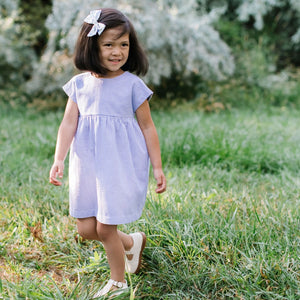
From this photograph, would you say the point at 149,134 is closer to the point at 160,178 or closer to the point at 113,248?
the point at 160,178

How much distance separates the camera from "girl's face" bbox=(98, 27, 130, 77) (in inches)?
67.7

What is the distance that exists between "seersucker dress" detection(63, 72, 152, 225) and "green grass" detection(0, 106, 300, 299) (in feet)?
1.21

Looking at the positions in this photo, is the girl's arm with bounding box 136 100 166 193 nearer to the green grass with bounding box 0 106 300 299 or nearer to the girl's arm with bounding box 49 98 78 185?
the girl's arm with bounding box 49 98 78 185

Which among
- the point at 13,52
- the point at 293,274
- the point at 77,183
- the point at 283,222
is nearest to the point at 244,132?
the point at 283,222

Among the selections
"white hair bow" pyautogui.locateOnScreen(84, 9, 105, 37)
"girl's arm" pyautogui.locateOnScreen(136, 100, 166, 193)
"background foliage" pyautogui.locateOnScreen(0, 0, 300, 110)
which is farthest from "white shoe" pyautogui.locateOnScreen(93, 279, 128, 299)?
"background foliage" pyautogui.locateOnScreen(0, 0, 300, 110)

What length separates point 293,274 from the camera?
1832mm

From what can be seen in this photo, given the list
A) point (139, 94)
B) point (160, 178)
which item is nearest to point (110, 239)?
point (160, 178)

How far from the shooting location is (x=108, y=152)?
173cm

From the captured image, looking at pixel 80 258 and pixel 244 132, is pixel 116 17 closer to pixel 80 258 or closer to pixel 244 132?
pixel 80 258

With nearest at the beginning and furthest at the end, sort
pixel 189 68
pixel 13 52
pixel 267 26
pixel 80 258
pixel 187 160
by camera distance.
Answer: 1. pixel 80 258
2. pixel 187 160
3. pixel 189 68
4. pixel 13 52
5. pixel 267 26

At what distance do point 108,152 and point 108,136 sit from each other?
0.07 metres

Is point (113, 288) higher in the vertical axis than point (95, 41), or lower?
lower

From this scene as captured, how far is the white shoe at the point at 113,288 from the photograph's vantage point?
180 cm

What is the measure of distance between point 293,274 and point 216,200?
0.84 metres
